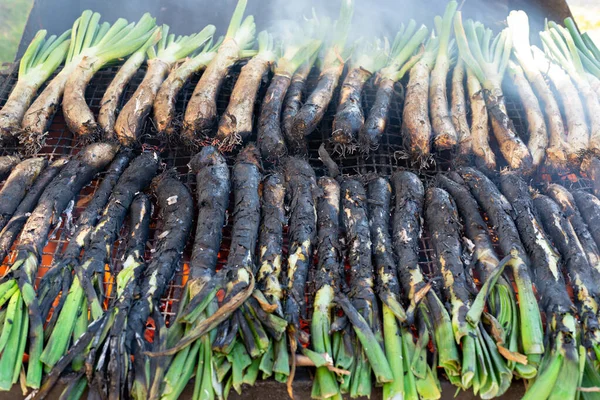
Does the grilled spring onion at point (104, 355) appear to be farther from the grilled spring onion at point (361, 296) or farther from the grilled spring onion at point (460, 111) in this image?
the grilled spring onion at point (460, 111)

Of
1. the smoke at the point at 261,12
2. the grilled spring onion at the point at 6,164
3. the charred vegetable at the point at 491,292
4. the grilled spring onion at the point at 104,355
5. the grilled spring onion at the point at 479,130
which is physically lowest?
the grilled spring onion at the point at 104,355

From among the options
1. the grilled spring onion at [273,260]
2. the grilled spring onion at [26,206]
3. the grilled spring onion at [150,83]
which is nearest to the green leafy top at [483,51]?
the grilled spring onion at [273,260]

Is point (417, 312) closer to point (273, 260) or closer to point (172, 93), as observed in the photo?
point (273, 260)

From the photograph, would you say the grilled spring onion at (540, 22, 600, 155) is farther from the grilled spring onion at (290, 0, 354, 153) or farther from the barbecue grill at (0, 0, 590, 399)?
the grilled spring onion at (290, 0, 354, 153)

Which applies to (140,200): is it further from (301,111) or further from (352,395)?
(352,395)

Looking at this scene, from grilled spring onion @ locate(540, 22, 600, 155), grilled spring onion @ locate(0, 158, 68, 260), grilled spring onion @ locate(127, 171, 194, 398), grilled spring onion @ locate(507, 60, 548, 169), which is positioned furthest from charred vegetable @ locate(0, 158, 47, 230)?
grilled spring onion @ locate(540, 22, 600, 155)
